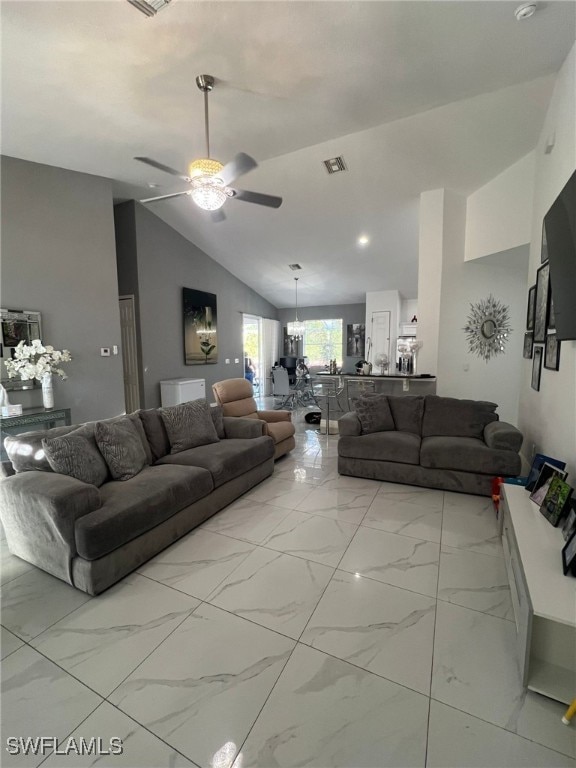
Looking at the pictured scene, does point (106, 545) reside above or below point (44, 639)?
above

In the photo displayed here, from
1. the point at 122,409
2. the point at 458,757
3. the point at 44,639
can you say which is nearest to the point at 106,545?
the point at 44,639

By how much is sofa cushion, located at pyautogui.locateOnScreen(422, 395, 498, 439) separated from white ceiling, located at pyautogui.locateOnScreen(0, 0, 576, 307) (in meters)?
2.87

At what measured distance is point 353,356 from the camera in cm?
910

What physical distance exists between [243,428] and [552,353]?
284 cm

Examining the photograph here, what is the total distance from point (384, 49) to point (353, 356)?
6.96 meters

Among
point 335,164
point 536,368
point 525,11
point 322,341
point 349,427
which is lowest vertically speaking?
point 349,427

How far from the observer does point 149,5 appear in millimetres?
1937

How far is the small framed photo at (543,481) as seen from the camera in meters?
1.98

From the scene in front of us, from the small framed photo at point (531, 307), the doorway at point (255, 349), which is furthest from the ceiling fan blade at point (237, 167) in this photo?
the doorway at point (255, 349)

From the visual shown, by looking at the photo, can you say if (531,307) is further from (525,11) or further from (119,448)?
(119,448)

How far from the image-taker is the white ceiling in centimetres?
216

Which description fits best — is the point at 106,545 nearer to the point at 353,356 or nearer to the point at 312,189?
the point at 312,189

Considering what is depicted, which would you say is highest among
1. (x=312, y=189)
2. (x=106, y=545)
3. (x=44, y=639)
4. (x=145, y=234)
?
(x=312, y=189)

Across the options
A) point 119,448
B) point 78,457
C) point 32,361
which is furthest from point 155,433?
point 32,361
